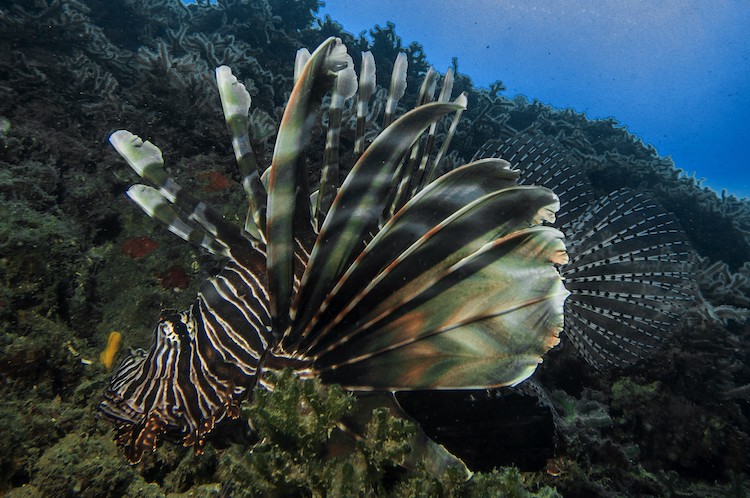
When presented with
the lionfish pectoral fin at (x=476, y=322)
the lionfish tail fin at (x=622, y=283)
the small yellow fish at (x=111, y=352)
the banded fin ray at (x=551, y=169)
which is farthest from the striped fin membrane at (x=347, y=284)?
the banded fin ray at (x=551, y=169)

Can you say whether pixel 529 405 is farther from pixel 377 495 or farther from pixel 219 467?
pixel 219 467

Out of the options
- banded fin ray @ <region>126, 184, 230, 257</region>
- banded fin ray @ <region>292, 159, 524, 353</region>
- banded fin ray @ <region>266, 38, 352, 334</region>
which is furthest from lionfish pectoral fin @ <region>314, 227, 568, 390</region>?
banded fin ray @ <region>126, 184, 230, 257</region>

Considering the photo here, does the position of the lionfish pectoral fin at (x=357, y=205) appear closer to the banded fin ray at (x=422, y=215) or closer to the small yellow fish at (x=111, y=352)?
the banded fin ray at (x=422, y=215)

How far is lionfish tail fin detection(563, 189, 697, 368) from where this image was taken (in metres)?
3.07

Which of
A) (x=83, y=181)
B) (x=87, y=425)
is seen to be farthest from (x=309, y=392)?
(x=83, y=181)

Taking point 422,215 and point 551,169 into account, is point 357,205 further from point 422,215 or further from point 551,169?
point 551,169

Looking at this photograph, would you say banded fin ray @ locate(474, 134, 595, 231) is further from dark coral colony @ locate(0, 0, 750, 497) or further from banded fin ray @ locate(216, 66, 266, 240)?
banded fin ray @ locate(216, 66, 266, 240)

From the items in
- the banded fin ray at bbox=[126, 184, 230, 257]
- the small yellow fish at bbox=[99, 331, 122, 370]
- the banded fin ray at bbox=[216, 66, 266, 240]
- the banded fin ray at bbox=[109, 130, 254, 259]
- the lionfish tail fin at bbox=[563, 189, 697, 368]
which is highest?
the lionfish tail fin at bbox=[563, 189, 697, 368]

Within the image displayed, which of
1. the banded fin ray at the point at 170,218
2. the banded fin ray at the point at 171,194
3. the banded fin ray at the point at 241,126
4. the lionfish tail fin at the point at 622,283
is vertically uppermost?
the lionfish tail fin at the point at 622,283

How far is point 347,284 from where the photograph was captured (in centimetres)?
155

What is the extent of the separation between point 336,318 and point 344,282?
19cm

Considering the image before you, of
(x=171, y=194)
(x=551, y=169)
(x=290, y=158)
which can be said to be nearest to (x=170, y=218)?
(x=171, y=194)

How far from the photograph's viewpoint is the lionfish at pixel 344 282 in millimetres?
1355

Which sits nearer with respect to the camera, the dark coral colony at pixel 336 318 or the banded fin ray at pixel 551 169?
the dark coral colony at pixel 336 318
